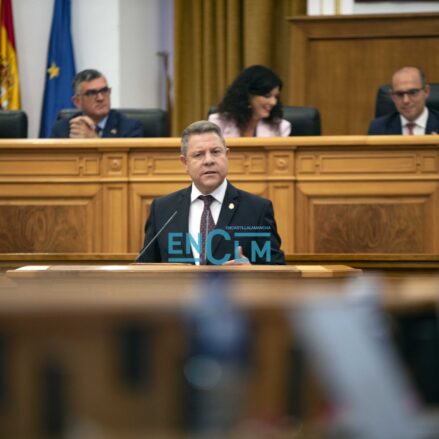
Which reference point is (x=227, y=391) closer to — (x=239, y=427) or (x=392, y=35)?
(x=239, y=427)

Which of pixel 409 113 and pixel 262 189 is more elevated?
pixel 409 113

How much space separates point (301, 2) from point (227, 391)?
783 centimetres

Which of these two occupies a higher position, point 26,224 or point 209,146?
point 209,146

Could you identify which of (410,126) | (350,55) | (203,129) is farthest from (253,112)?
(350,55)

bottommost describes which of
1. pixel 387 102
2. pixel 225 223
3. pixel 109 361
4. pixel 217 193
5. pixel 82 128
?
pixel 109 361

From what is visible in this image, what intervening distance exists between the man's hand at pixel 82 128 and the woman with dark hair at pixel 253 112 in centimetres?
72

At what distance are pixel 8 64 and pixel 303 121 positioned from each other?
364 cm

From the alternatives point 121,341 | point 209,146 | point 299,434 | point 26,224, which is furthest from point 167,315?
point 26,224

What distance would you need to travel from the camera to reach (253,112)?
18.0ft

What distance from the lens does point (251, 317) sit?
999 mm

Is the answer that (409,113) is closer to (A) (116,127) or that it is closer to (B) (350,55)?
(A) (116,127)

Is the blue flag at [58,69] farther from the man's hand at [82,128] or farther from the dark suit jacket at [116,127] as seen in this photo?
the man's hand at [82,128]

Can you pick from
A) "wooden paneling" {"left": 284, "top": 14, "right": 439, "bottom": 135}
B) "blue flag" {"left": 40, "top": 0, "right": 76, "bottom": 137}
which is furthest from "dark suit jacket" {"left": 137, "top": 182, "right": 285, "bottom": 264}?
"blue flag" {"left": 40, "top": 0, "right": 76, "bottom": 137}

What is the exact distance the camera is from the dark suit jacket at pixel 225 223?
3.64 metres
